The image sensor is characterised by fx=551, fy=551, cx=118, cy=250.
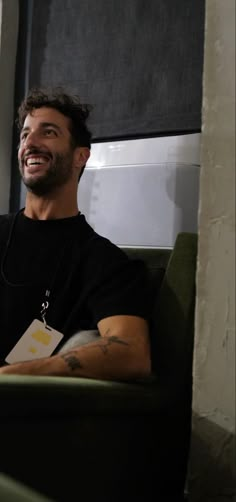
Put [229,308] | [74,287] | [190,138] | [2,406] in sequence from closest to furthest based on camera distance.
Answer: [2,406], [229,308], [74,287], [190,138]

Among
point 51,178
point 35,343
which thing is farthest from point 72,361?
point 51,178

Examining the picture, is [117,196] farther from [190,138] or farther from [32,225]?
[32,225]

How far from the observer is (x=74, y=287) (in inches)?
57.5

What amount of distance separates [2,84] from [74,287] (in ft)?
4.04

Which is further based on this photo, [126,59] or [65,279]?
[126,59]

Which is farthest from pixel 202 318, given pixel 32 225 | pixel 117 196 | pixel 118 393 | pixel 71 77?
pixel 71 77

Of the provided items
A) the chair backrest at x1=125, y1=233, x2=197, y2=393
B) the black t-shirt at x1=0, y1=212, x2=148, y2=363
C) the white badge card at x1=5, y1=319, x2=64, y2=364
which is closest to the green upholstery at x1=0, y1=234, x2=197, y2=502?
the chair backrest at x1=125, y1=233, x2=197, y2=393

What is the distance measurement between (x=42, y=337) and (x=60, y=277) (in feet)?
0.56

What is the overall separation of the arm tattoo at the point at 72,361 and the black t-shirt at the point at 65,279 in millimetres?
174

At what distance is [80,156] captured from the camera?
5.70ft

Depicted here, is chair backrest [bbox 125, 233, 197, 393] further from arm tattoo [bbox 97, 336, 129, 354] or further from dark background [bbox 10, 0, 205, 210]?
dark background [bbox 10, 0, 205, 210]

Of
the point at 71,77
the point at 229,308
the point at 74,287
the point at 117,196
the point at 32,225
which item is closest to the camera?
the point at 229,308

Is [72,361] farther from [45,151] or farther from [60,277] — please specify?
[45,151]

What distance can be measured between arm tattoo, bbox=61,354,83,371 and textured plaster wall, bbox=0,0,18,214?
127 centimetres
